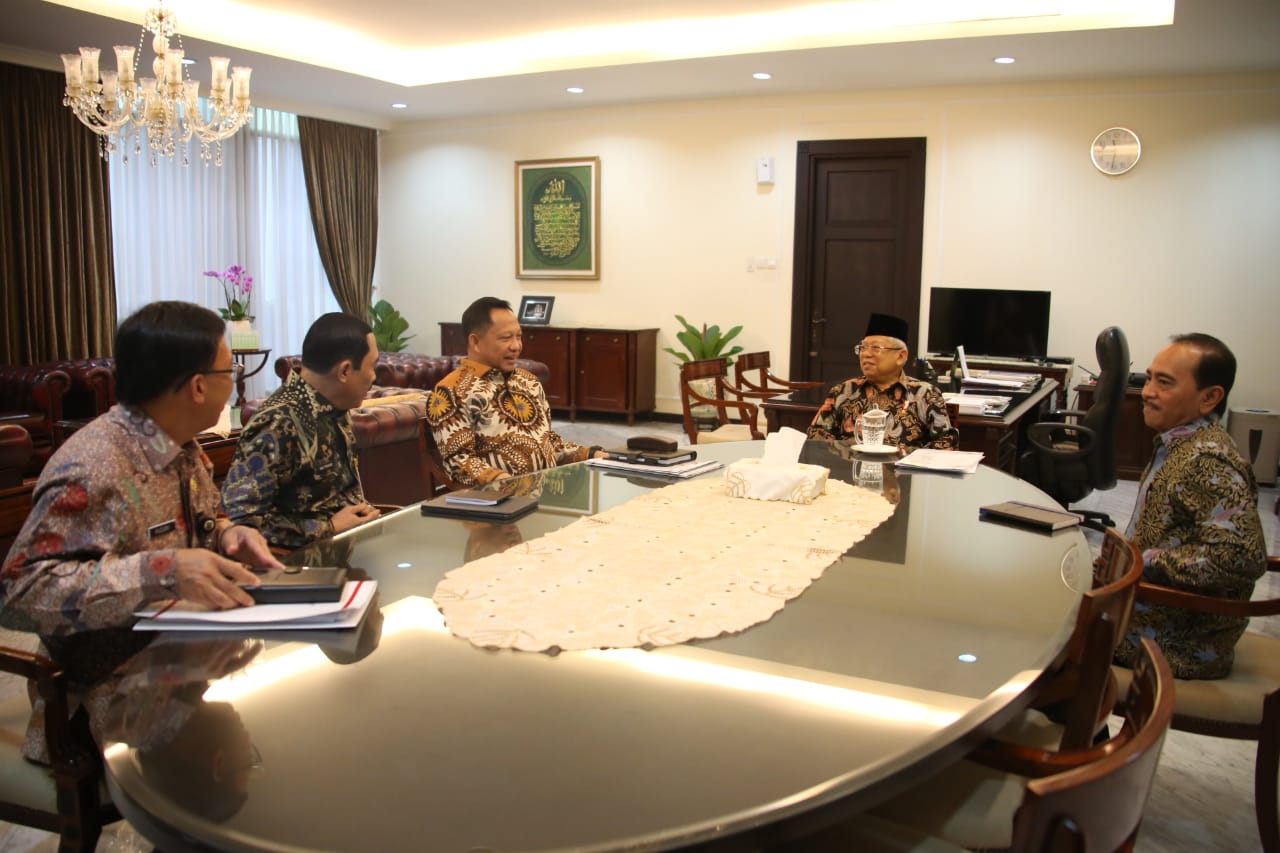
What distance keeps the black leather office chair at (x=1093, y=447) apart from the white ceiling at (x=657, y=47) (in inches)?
74.9

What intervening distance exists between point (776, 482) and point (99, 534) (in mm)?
1457

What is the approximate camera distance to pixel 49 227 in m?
6.78

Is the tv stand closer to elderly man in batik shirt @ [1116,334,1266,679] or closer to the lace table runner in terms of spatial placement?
elderly man in batik shirt @ [1116,334,1266,679]

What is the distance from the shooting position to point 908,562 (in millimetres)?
1882

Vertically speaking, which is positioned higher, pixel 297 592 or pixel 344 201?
pixel 344 201

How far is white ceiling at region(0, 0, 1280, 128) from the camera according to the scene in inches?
225

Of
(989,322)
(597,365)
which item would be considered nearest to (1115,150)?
(989,322)

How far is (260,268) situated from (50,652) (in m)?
7.68

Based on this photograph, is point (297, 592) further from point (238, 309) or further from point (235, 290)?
point (235, 290)

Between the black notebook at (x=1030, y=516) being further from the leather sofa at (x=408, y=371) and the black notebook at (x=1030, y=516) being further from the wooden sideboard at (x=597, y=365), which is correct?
the wooden sideboard at (x=597, y=365)

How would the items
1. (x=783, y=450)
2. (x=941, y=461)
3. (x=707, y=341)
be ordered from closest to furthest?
(x=783, y=450) < (x=941, y=461) < (x=707, y=341)

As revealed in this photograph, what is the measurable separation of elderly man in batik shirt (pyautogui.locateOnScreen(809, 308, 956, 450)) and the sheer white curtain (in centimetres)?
561

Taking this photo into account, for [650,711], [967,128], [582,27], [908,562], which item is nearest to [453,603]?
[650,711]

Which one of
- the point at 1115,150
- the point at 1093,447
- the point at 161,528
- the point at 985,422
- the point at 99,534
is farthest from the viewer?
the point at 1115,150
